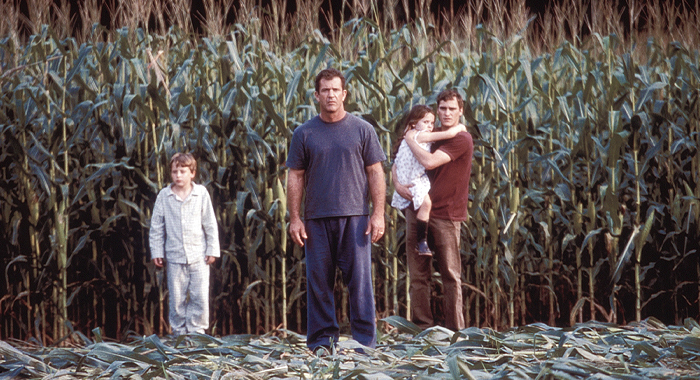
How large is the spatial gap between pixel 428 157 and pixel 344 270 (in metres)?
0.98

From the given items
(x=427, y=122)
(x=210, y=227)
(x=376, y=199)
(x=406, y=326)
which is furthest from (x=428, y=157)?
(x=210, y=227)

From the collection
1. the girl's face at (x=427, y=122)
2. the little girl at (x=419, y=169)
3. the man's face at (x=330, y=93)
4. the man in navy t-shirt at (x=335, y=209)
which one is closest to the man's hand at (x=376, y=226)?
the man in navy t-shirt at (x=335, y=209)

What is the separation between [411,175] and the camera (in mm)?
4953

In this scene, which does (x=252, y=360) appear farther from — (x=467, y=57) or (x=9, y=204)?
(x=467, y=57)

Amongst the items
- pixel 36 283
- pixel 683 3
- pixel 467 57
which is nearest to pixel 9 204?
pixel 36 283

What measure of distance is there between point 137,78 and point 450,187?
2.58m

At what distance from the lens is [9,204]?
5.54m

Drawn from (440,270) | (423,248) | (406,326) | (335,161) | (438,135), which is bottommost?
(406,326)

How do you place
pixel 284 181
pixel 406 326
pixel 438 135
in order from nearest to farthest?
pixel 406 326 → pixel 438 135 → pixel 284 181

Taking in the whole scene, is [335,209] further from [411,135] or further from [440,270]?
[440,270]

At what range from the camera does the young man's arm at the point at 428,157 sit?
190 inches

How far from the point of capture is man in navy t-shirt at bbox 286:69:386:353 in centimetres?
434

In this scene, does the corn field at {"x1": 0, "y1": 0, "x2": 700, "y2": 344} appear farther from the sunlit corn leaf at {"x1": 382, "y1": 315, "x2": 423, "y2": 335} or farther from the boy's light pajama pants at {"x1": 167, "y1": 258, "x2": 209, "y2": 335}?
the sunlit corn leaf at {"x1": 382, "y1": 315, "x2": 423, "y2": 335}

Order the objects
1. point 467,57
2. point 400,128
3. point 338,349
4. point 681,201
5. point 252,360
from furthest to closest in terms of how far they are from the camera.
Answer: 1. point 467,57
2. point 681,201
3. point 400,128
4. point 338,349
5. point 252,360
